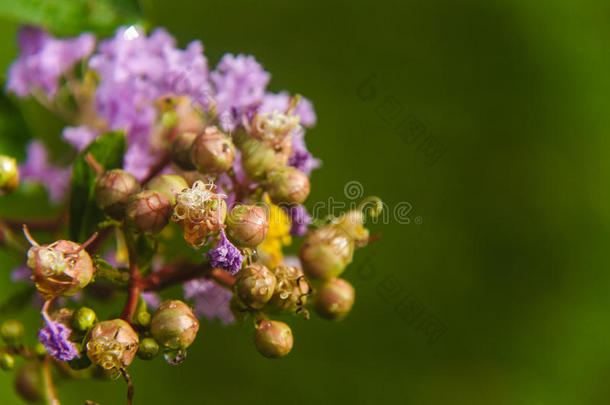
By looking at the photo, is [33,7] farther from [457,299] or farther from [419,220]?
[457,299]

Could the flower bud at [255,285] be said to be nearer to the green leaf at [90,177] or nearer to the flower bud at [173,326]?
the flower bud at [173,326]

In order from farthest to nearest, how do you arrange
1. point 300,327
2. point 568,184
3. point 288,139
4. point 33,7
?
point 568,184
point 300,327
point 33,7
point 288,139

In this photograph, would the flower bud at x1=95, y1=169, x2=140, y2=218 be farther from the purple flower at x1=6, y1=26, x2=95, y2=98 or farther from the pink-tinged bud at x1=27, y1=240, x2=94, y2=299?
the purple flower at x1=6, y1=26, x2=95, y2=98

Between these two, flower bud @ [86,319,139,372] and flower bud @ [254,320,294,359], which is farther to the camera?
flower bud @ [254,320,294,359]

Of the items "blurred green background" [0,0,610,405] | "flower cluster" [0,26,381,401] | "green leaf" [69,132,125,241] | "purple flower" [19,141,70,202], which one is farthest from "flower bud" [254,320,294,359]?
"blurred green background" [0,0,610,405]

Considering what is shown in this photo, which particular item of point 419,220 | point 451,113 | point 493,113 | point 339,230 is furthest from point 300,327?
point 339,230
